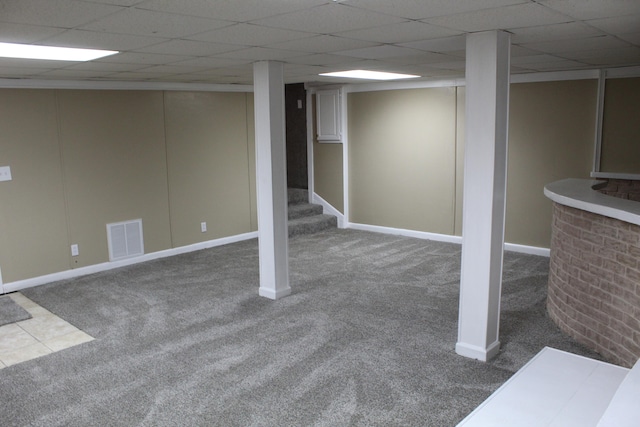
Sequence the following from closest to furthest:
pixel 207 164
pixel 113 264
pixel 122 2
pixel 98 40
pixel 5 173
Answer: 1. pixel 122 2
2. pixel 98 40
3. pixel 5 173
4. pixel 113 264
5. pixel 207 164

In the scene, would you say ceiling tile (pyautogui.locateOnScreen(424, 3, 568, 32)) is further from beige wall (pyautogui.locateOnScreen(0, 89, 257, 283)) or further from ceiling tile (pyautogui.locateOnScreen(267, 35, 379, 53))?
beige wall (pyautogui.locateOnScreen(0, 89, 257, 283))

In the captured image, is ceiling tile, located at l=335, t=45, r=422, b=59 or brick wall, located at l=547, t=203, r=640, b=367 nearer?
brick wall, located at l=547, t=203, r=640, b=367

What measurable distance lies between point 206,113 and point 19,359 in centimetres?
397

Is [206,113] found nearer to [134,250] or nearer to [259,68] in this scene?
[134,250]

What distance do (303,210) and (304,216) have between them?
10cm

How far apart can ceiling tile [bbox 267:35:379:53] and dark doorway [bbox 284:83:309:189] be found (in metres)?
4.64

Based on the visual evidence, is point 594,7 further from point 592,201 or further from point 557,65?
point 557,65

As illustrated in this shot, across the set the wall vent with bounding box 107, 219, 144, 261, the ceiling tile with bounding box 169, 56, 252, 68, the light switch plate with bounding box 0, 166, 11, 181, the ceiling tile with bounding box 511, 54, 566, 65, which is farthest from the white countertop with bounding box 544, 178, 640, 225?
the light switch plate with bounding box 0, 166, 11, 181

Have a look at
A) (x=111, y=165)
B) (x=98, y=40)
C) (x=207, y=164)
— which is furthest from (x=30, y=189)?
(x=98, y=40)

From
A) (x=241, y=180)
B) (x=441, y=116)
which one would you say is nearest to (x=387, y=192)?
(x=441, y=116)

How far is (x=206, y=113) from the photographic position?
700 centimetres

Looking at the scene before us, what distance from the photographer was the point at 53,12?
2.51 meters

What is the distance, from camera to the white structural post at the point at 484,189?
345 centimetres

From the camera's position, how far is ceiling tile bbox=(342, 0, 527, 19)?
2533mm
